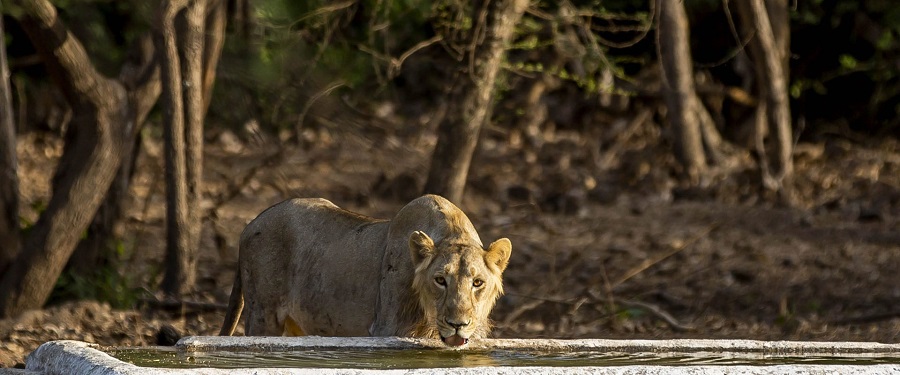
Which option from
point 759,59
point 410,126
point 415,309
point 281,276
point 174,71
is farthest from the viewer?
point 410,126

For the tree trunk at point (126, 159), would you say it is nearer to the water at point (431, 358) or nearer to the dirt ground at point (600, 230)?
the dirt ground at point (600, 230)

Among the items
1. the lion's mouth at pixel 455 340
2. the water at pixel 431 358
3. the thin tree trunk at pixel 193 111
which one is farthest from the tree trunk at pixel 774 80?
the lion's mouth at pixel 455 340

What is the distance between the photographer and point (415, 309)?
6.23 metres

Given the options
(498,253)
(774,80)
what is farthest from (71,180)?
(774,80)

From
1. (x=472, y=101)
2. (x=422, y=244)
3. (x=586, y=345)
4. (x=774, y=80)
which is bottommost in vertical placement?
(x=586, y=345)

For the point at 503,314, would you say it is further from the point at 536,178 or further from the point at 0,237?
the point at 536,178

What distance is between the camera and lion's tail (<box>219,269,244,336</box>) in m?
7.69

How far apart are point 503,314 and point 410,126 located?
660 centimetres

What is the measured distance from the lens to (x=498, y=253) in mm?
6121

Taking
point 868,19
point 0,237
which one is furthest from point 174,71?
point 868,19

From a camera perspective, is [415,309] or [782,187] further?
[782,187]

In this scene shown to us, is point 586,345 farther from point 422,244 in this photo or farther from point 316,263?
point 316,263

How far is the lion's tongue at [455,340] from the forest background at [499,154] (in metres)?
2.66

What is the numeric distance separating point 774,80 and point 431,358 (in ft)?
29.0
